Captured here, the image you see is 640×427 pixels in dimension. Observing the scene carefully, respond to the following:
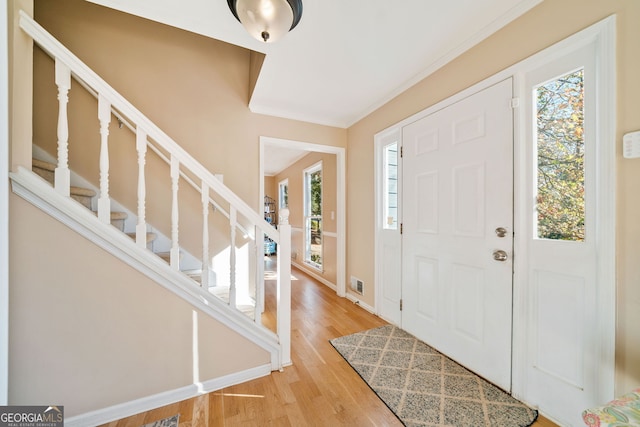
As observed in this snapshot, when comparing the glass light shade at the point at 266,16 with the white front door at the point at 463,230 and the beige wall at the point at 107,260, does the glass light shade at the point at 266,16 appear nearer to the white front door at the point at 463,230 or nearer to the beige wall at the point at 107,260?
the beige wall at the point at 107,260

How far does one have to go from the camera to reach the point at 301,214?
498 cm

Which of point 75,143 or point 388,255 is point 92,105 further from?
point 388,255

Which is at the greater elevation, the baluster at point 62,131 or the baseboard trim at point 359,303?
the baluster at point 62,131

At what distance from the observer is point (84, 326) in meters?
1.23

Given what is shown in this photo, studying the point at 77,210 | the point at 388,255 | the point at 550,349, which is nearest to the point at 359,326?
the point at 388,255

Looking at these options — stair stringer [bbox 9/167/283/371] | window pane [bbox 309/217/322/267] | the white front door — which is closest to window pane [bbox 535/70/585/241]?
the white front door

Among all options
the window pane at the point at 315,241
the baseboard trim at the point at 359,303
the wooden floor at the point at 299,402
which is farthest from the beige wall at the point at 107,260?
the window pane at the point at 315,241

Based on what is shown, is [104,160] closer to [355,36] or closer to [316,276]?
[355,36]

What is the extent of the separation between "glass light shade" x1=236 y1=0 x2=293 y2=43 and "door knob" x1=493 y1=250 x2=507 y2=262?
187 cm

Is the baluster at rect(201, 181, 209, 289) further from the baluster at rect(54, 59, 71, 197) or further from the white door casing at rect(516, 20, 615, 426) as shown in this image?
the white door casing at rect(516, 20, 615, 426)

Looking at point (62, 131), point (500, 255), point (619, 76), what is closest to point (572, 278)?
point (500, 255)

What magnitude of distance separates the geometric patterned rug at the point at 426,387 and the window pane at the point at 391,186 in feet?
3.75

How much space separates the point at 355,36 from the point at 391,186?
140cm

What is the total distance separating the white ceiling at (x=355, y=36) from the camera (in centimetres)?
137
